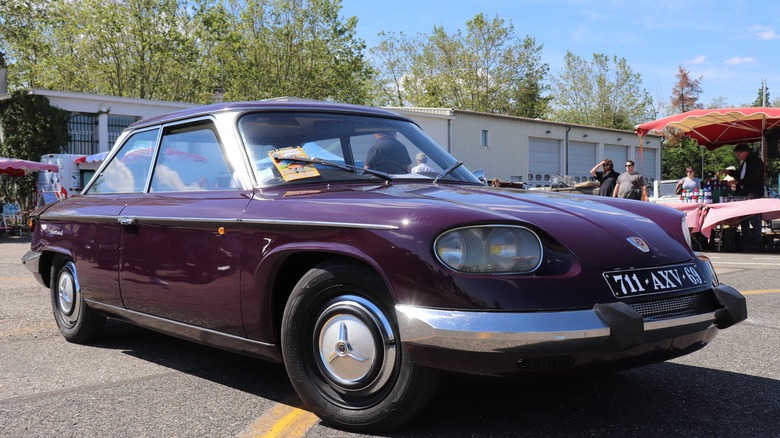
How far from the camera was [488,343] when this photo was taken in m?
2.34

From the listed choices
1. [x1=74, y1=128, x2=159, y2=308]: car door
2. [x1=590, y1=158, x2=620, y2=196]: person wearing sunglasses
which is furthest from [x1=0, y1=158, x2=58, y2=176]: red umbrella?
[x1=74, y1=128, x2=159, y2=308]: car door

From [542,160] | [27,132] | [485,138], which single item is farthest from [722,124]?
[542,160]

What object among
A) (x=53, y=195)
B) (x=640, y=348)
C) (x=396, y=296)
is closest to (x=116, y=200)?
(x=396, y=296)

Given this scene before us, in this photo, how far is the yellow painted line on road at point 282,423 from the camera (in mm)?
2768

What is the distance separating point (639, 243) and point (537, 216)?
1.54 ft

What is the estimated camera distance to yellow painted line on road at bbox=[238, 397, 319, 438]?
2768 mm

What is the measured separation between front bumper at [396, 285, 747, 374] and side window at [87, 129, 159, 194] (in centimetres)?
232

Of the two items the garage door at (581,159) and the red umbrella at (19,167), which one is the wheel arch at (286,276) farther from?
the garage door at (581,159)

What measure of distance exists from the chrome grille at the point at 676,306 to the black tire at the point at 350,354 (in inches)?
32.5

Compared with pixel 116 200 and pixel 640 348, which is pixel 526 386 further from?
pixel 116 200

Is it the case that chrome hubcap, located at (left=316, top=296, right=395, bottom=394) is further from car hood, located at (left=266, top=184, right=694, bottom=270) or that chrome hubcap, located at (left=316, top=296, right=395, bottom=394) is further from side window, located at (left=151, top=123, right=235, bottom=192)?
side window, located at (left=151, top=123, right=235, bottom=192)

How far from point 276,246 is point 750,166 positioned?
11862 millimetres

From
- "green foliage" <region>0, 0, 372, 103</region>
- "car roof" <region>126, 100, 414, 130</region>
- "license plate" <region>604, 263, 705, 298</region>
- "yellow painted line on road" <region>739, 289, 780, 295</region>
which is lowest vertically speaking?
"yellow painted line on road" <region>739, 289, 780, 295</region>

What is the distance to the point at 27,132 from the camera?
21609 millimetres
